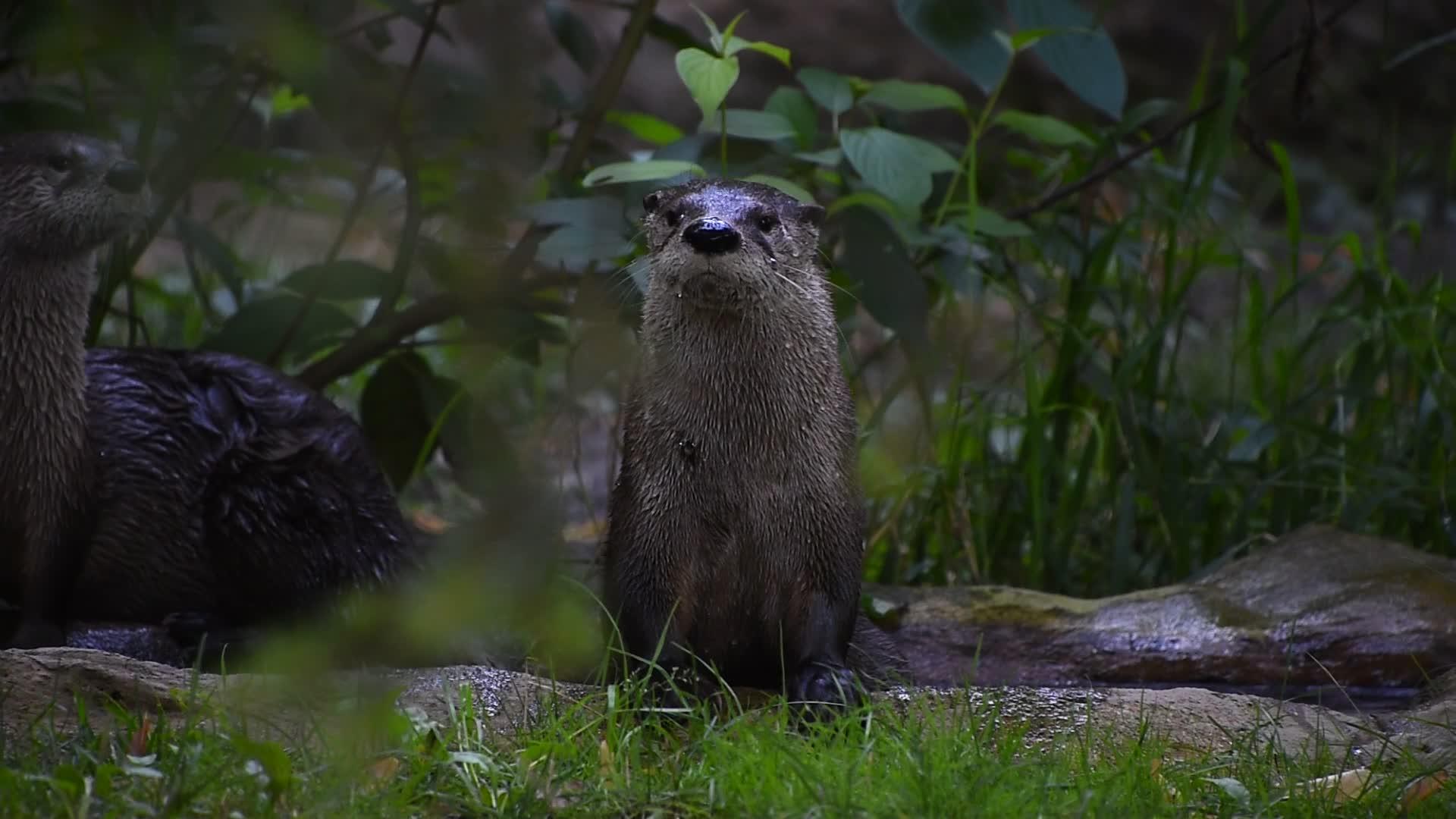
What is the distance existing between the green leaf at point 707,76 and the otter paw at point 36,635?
1.35m

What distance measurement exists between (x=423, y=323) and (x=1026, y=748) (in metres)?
1.50

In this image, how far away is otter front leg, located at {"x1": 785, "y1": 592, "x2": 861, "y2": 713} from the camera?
7.31 ft

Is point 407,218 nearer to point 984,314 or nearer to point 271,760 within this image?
point 271,760

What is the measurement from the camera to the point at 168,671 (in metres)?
2.01

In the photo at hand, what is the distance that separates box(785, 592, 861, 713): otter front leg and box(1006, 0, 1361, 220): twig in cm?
140

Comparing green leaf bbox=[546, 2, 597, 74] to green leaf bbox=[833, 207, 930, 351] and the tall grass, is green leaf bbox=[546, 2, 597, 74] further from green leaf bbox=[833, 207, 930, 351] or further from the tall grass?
the tall grass

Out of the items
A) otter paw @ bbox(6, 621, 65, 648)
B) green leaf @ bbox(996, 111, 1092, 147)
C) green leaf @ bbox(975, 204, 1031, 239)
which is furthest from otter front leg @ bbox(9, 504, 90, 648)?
green leaf @ bbox(996, 111, 1092, 147)

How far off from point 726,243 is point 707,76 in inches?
13.9

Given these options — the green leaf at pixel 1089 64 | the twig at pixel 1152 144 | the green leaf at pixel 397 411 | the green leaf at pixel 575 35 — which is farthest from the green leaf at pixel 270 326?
the twig at pixel 1152 144

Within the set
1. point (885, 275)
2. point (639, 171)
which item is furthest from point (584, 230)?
point (885, 275)

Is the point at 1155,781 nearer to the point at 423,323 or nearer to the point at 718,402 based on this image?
the point at 718,402

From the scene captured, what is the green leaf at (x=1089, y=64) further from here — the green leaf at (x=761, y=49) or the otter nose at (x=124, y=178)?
the otter nose at (x=124, y=178)

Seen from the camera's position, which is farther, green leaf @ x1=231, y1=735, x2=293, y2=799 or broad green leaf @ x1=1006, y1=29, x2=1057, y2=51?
broad green leaf @ x1=1006, y1=29, x2=1057, y2=51

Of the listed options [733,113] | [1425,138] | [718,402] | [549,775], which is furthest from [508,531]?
[1425,138]
